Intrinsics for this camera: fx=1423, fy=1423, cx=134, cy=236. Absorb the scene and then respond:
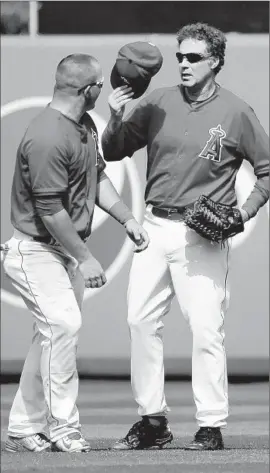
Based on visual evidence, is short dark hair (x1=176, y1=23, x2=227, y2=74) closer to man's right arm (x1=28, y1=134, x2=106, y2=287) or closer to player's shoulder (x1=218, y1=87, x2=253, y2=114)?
player's shoulder (x1=218, y1=87, x2=253, y2=114)

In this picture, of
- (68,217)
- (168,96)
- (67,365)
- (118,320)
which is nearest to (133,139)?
(168,96)

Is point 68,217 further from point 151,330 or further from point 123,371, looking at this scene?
point 123,371

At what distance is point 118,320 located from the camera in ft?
38.7

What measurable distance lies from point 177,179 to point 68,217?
667 mm

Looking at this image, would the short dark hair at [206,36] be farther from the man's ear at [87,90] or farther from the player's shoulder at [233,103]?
the man's ear at [87,90]

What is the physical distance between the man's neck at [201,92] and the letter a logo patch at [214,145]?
194 mm

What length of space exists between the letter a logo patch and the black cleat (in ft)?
4.46

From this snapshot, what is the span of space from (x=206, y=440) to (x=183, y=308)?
68 centimetres

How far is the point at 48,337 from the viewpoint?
694 centimetres

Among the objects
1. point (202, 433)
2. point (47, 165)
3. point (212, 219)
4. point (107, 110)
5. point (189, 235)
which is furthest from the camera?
point (107, 110)

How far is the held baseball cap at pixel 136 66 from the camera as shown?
23.6 feet

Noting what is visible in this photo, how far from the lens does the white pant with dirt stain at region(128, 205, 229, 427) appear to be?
7168mm

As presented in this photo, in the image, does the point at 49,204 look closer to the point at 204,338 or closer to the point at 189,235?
the point at 189,235

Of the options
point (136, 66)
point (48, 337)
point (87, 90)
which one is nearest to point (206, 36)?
point (136, 66)
